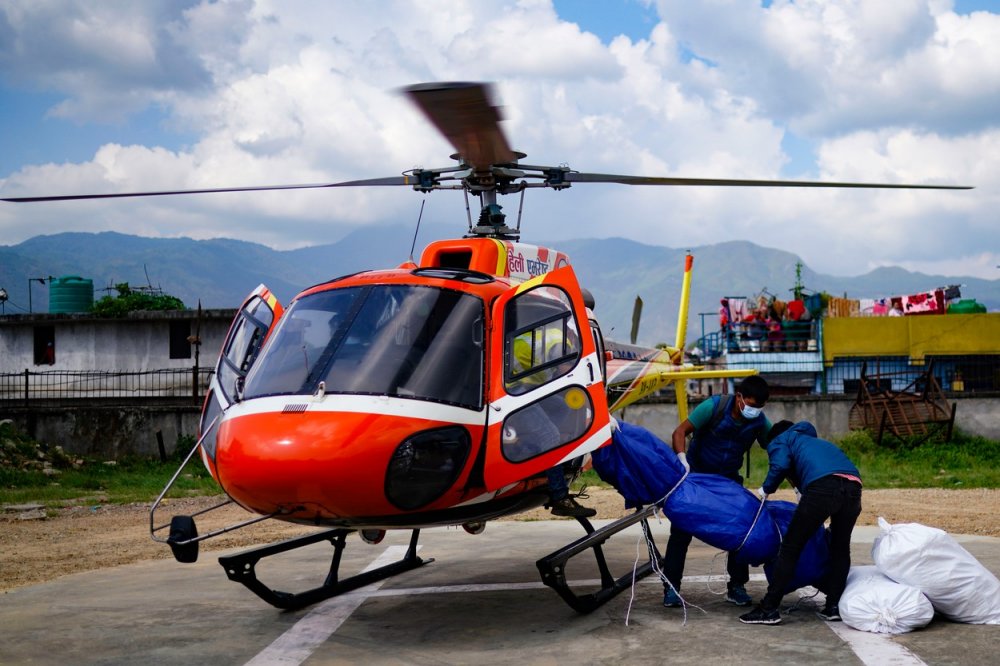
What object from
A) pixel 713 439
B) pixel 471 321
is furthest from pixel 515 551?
pixel 471 321

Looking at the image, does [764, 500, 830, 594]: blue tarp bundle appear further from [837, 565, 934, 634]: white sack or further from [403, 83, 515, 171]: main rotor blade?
[403, 83, 515, 171]: main rotor blade

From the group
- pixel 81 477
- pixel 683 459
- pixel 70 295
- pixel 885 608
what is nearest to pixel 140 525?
pixel 81 477

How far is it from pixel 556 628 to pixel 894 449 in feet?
54.4

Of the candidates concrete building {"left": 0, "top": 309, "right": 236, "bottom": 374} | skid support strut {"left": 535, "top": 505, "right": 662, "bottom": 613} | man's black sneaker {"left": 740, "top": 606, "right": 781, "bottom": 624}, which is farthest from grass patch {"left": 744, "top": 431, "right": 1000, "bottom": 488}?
concrete building {"left": 0, "top": 309, "right": 236, "bottom": 374}

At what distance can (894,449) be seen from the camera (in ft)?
70.3

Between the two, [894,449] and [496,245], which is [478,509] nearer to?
[496,245]

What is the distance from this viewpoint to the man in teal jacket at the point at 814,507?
6.61 m

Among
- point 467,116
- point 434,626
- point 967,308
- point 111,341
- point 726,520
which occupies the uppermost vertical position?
point 467,116

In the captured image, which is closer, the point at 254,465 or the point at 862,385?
the point at 254,465

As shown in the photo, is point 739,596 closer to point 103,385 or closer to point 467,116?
point 467,116

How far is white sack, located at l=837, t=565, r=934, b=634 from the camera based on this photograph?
6.38m

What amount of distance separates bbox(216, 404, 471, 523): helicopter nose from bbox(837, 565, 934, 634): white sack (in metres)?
2.80

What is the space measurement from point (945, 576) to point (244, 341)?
205 inches

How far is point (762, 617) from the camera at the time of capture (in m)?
6.73
